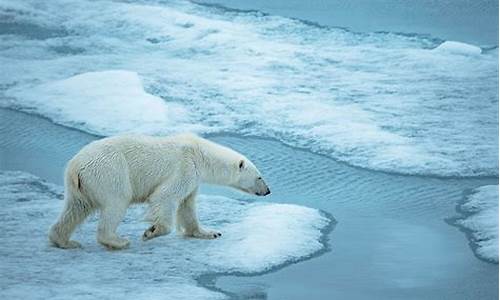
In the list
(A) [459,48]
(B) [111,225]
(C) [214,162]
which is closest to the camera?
(B) [111,225]

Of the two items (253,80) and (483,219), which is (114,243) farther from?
(483,219)

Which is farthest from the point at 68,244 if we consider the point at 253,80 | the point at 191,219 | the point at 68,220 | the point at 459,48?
the point at 459,48

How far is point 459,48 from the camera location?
16.0 feet

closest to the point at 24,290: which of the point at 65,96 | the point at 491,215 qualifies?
the point at 65,96

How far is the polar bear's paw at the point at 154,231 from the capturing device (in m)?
4.27

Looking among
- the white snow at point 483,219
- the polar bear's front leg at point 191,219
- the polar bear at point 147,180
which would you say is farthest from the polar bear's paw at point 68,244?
the white snow at point 483,219

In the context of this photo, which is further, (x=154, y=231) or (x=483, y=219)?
(x=483, y=219)

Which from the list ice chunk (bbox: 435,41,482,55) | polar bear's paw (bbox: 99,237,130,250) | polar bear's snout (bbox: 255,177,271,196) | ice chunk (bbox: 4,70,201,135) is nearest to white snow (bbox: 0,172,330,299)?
polar bear's paw (bbox: 99,237,130,250)

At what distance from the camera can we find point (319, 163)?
472 cm

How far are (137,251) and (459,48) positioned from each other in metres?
1.82

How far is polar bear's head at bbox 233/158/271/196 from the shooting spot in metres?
4.43

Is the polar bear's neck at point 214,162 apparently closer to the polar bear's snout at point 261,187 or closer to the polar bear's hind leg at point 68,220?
the polar bear's snout at point 261,187

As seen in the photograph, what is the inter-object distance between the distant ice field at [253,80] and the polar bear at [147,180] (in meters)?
0.44

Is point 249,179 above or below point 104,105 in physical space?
below
